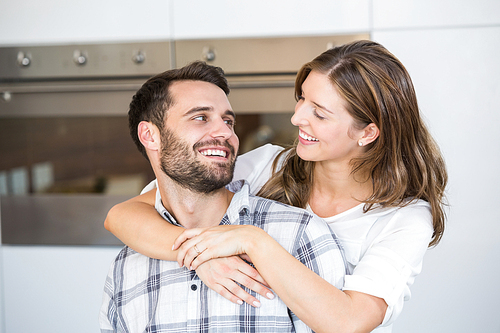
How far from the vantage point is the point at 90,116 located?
1888 millimetres

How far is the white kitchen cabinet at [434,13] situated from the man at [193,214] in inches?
29.2

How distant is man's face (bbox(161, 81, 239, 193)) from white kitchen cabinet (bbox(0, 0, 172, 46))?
0.66 metres

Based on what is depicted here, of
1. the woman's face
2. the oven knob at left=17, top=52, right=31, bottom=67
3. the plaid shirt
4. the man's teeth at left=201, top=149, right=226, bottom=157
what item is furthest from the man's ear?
the oven knob at left=17, top=52, right=31, bottom=67

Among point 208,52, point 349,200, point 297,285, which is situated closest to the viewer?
point 297,285

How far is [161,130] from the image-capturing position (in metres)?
1.22

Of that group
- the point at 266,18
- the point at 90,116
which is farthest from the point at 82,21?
the point at 266,18

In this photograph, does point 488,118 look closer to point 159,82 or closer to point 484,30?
point 484,30

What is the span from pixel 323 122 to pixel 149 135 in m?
0.48

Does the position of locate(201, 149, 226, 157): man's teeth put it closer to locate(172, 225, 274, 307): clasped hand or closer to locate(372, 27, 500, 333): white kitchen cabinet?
locate(172, 225, 274, 307): clasped hand

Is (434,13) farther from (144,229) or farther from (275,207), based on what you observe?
(144,229)

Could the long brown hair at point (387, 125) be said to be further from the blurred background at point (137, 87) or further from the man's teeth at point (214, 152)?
the blurred background at point (137, 87)

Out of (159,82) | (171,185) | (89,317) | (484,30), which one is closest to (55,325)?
(89,317)

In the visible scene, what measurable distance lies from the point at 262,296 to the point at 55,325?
4.11ft

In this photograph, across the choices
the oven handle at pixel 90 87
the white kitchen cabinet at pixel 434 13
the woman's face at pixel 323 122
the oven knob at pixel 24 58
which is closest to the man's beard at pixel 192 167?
the woman's face at pixel 323 122
